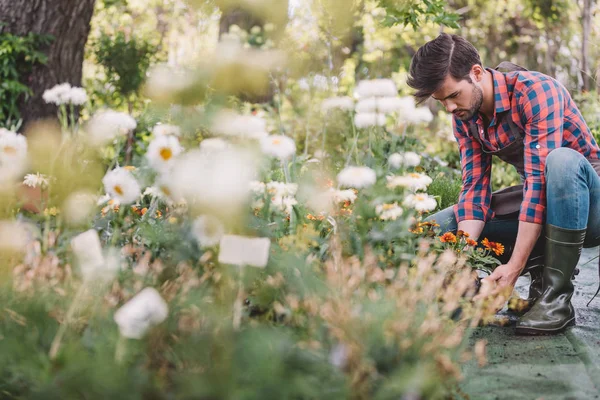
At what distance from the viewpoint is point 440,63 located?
7.16ft

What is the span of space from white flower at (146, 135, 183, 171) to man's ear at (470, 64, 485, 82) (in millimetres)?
1247

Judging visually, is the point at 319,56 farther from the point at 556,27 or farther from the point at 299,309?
the point at 299,309

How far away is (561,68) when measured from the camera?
27.4 feet

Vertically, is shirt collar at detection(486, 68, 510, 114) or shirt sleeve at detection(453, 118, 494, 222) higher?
shirt collar at detection(486, 68, 510, 114)

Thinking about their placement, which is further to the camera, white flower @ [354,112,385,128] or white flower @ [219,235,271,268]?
white flower @ [354,112,385,128]

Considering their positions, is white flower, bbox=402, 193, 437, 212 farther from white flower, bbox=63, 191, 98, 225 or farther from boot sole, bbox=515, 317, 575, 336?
white flower, bbox=63, 191, 98, 225

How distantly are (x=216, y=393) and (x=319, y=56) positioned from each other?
6.01 meters

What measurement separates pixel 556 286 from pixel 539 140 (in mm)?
537

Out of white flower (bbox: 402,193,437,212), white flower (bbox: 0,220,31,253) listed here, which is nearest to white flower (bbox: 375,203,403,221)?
white flower (bbox: 402,193,437,212)

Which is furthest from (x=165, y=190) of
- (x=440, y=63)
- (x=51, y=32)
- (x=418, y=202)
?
(x=51, y=32)

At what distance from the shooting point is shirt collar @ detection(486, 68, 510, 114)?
7.49 feet

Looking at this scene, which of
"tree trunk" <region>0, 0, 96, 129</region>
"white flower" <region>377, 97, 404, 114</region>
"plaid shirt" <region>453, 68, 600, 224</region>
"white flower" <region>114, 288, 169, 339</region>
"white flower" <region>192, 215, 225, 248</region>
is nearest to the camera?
"white flower" <region>114, 288, 169, 339</region>

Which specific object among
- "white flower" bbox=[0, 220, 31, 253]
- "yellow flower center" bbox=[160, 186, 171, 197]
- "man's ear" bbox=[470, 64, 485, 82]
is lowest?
"white flower" bbox=[0, 220, 31, 253]

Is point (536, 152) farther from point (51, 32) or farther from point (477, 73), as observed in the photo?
point (51, 32)
